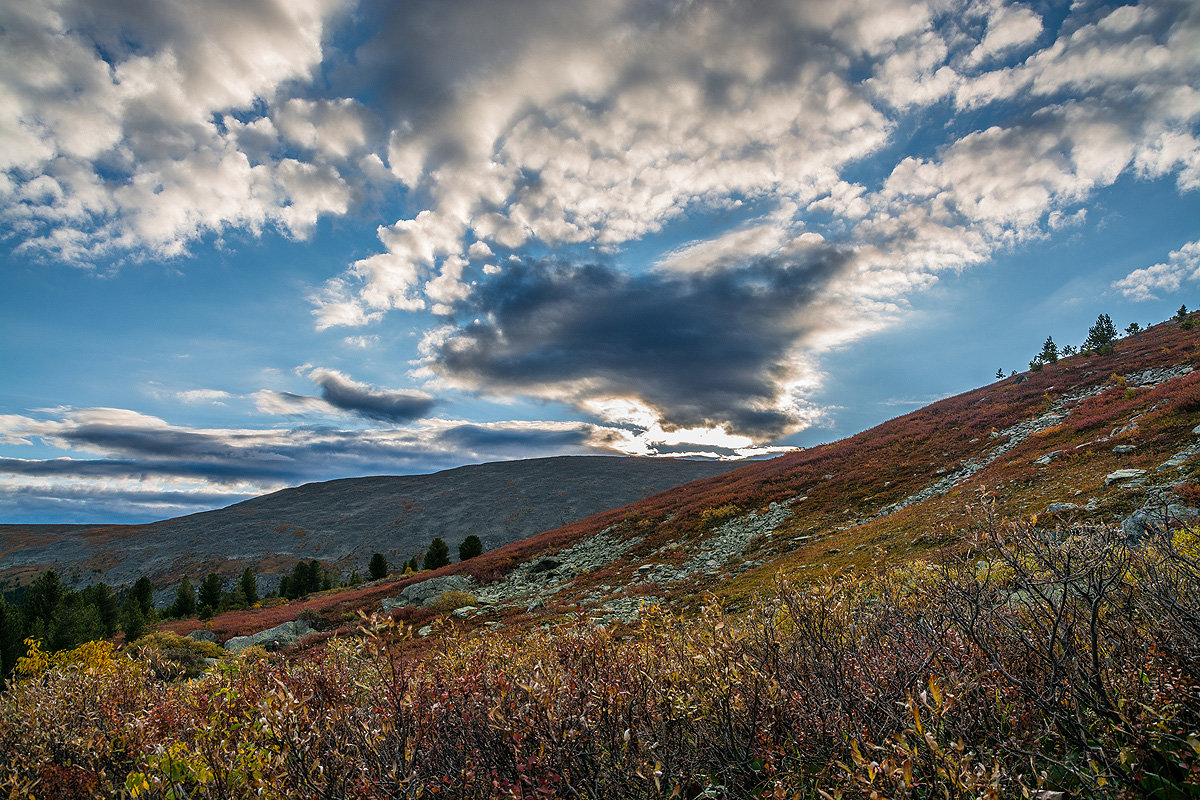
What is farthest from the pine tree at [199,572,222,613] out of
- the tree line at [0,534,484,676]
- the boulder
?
the boulder

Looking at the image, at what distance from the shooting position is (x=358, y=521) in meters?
149

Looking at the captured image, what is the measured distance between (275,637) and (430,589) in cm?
925

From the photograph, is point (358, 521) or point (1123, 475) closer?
point (1123, 475)

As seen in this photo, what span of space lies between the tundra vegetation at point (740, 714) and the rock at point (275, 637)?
27.6 meters

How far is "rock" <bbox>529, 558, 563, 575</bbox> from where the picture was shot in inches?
1429

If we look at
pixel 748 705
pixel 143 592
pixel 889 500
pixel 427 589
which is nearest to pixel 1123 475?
pixel 889 500

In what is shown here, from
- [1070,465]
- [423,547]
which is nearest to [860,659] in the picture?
[1070,465]

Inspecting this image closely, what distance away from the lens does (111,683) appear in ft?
25.4

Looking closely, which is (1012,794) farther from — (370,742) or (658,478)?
(658,478)

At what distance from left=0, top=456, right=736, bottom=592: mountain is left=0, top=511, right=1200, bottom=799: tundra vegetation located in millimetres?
117888

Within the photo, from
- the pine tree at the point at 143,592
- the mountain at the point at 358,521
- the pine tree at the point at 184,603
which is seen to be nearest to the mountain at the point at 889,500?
the pine tree at the point at 143,592

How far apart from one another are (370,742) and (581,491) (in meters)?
150

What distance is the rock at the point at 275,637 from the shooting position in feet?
97.8

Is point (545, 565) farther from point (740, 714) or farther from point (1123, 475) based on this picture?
point (740, 714)
